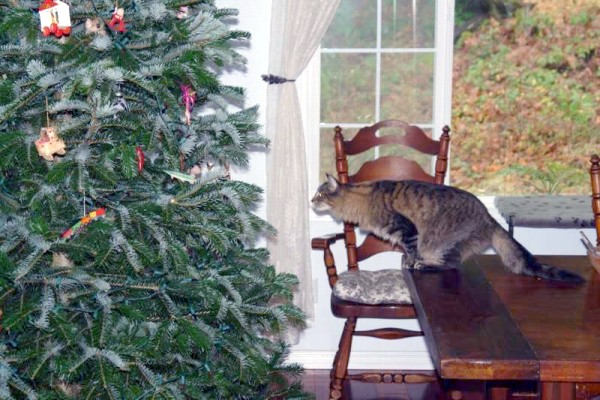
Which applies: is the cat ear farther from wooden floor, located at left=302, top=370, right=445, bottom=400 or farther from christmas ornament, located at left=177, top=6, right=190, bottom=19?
christmas ornament, located at left=177, top=6, right=190, bottom=19

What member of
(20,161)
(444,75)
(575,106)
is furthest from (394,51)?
(20,161)

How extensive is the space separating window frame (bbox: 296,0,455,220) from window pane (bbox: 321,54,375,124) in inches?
2.2

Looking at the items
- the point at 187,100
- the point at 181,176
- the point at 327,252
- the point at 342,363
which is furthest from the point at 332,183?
the point at 181,176

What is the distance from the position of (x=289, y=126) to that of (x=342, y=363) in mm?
A: 1066

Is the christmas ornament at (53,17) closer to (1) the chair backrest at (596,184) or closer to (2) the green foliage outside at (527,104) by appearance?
(1) the chair backrest at (596,184)

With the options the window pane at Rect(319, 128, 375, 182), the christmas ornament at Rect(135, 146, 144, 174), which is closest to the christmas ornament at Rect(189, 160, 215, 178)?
the christmas ornament at Rect(135, 146, 144, 174)

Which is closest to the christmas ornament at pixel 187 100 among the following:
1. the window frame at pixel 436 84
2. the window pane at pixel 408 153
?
the window frame at pixel 436 84

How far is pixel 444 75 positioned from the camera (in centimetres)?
391

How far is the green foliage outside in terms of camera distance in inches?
169

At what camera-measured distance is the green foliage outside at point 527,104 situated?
4281 mm

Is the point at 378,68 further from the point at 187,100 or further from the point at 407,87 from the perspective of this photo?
Result: the point at 187,100

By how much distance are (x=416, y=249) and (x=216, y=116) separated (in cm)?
121

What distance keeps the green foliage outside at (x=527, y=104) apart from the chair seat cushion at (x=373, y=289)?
1.12m

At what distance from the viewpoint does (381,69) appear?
3.96 meters
